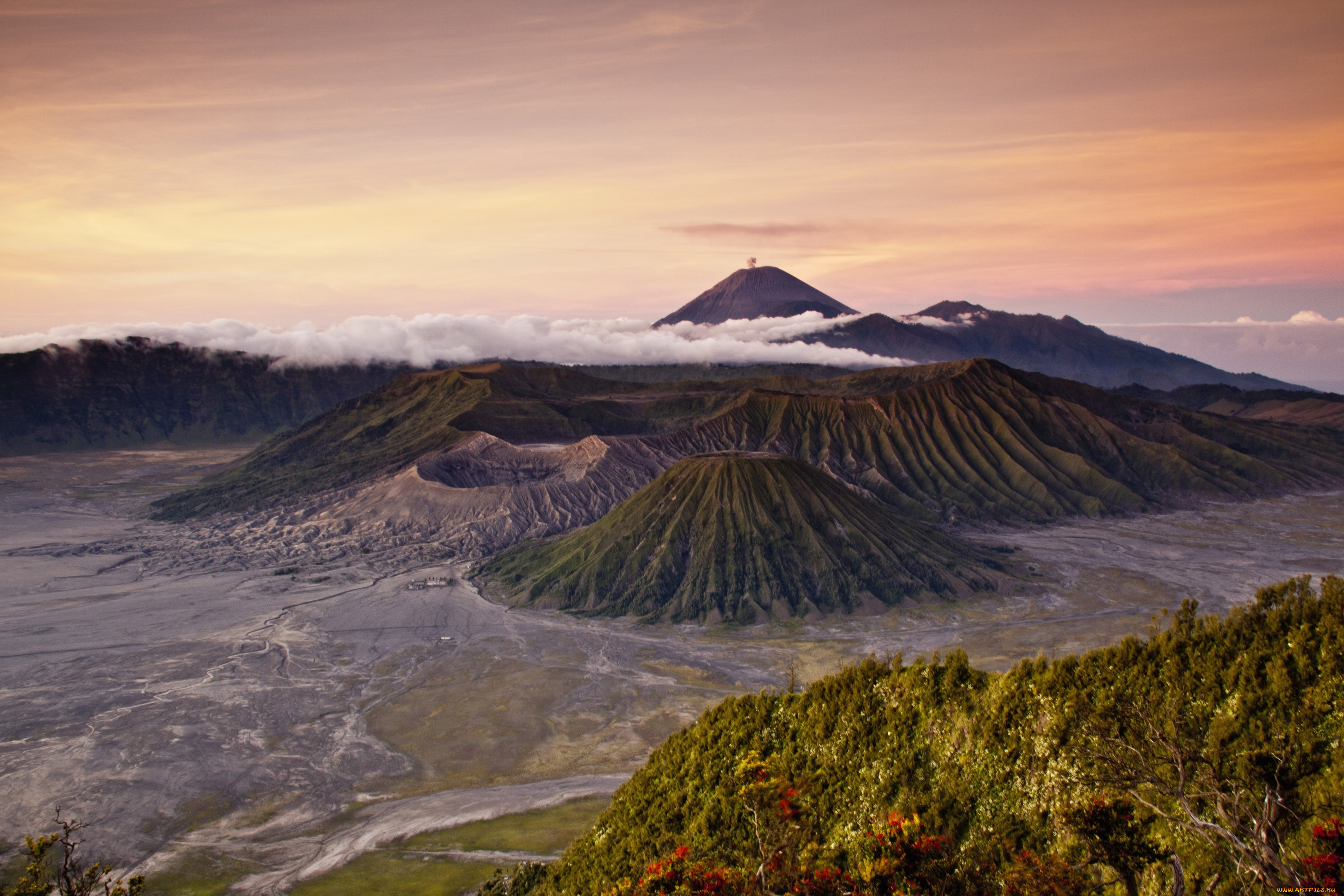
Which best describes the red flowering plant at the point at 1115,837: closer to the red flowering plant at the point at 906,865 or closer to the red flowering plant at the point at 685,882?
the red flowering plant at the point at 906,865

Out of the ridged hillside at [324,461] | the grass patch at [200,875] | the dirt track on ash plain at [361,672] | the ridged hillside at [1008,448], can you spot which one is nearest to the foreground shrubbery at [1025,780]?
the grass patch at [200,875]

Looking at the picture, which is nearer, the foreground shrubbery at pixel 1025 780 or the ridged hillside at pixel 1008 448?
the foreground shrubbery at pixel 1025 780

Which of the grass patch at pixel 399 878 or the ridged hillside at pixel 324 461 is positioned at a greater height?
the ridged hillside at pixel 324 461

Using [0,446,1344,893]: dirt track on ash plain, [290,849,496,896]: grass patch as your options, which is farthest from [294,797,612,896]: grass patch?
[0,446,1344,893]: dirt track on ash plain

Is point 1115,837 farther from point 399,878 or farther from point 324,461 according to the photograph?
point 324,461

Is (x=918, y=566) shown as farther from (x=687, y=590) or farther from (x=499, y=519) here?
(x=499, y=519)

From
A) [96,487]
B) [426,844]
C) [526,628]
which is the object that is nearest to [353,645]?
[526,628]

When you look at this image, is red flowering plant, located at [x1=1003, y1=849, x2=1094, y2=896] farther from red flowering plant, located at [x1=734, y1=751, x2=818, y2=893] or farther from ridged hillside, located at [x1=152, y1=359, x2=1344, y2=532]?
ridged hillside, located at [x1=152, y1=359, x2=1344, y2=532]
